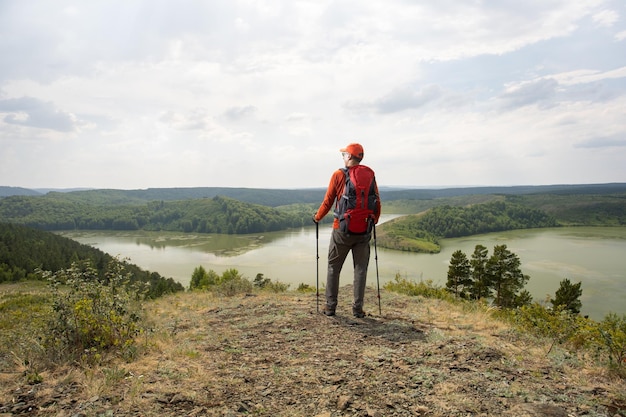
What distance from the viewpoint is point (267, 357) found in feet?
13.8

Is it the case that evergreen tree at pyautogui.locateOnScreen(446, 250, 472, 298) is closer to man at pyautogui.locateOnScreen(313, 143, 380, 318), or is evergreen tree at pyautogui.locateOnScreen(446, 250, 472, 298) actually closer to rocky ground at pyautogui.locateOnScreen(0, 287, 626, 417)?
rocky ground at pyautogui.locateOnScreen(0, 287, 626, 417)

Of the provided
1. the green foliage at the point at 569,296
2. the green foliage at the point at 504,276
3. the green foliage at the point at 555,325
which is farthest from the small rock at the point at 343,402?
the green foliage at the point at 504,276

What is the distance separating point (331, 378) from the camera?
3629mm

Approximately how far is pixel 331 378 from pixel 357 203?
2771 millimetres

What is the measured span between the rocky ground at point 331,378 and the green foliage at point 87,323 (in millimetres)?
237

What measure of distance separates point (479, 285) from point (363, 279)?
28515mm

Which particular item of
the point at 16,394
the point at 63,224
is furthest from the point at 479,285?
the point at 63,224

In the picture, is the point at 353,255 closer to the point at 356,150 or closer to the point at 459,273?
the point at 356,150

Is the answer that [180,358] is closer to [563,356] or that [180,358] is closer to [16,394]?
[16,394]

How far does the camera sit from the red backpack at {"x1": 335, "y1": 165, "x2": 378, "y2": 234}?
18.5 feet

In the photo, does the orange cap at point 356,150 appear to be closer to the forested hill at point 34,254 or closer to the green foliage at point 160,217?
the forested hill at point 34,254

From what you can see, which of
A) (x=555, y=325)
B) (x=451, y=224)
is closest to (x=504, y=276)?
(x=555, y=325)

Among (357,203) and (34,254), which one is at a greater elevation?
(357,203)

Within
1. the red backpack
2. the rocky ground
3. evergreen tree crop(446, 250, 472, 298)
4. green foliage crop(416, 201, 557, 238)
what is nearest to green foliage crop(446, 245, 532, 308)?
evergreen tree crop(446, 250, 472, 298)
